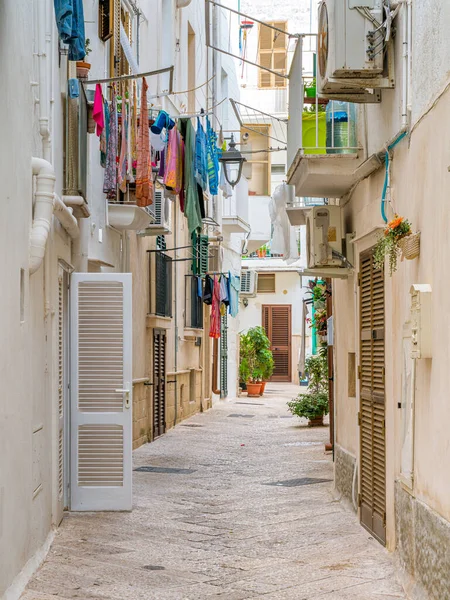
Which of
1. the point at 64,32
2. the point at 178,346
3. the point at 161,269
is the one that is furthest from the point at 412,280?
the point at 178,346

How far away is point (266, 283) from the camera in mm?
44812

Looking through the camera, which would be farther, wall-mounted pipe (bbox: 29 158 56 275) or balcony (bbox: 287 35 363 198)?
balcony (bbox: 287 35 363 198)

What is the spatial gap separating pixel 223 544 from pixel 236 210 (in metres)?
21.4

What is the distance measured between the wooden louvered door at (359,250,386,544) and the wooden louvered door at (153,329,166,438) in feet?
30.4

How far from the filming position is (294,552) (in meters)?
8.87

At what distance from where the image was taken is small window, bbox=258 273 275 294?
44750 mm

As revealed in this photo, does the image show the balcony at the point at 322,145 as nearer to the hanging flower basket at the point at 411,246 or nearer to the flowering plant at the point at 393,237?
the flowering plant at the point at 393,237

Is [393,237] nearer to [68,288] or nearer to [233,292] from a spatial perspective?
[68,288]

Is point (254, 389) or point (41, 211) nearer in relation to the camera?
point (41, 211)

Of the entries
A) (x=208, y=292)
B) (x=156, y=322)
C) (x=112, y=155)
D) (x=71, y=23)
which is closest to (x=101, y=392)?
(x=112, y=155)

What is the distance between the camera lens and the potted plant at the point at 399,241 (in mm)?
7215

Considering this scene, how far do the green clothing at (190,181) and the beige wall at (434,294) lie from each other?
20.2 ft

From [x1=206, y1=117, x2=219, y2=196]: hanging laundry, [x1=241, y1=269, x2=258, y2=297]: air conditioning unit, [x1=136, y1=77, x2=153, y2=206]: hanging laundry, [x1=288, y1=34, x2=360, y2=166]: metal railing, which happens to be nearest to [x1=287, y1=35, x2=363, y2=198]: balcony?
[x1=288, y1=34, x2=360, y2=166]: metal railing

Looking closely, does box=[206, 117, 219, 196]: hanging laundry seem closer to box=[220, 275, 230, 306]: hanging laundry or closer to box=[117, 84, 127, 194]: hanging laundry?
box=[117, 84, 127, 194]: hanging laundry
